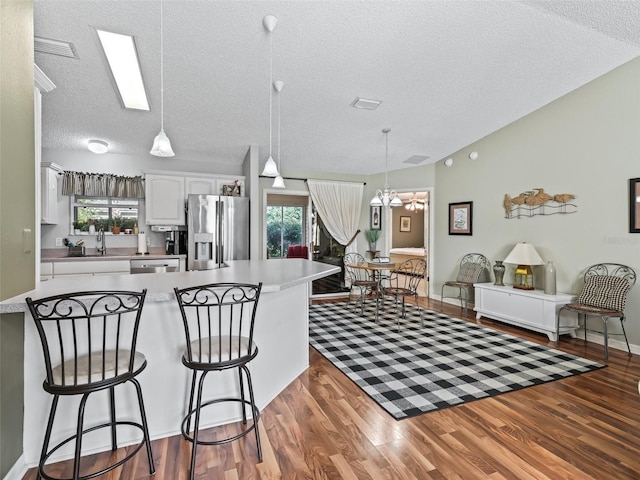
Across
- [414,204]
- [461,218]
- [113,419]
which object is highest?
[414,204]

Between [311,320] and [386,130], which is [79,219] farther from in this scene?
[386,130]

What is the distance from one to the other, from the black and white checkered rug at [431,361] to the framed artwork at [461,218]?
5.56 feet

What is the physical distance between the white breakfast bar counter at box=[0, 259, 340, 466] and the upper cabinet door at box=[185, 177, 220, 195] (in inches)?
111

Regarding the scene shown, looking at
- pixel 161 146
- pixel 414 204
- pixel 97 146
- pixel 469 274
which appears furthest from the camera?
pixel 414 204

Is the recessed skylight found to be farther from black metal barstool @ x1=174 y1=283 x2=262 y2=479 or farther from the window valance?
black metal barstool @ x1=174 y1=283 x2=262 y2=479

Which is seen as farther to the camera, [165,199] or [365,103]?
[165,199]

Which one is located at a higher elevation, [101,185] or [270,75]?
[270,75]

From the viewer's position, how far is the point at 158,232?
5.12 metres

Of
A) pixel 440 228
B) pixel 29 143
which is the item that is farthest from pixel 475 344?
pixel 29 143

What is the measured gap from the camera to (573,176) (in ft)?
13.2

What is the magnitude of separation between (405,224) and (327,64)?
7216 mm

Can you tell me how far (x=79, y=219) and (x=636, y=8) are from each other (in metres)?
6.65

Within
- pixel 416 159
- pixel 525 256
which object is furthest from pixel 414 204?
pixel 525 256

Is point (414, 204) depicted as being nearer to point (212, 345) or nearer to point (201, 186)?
point (201, 186)
